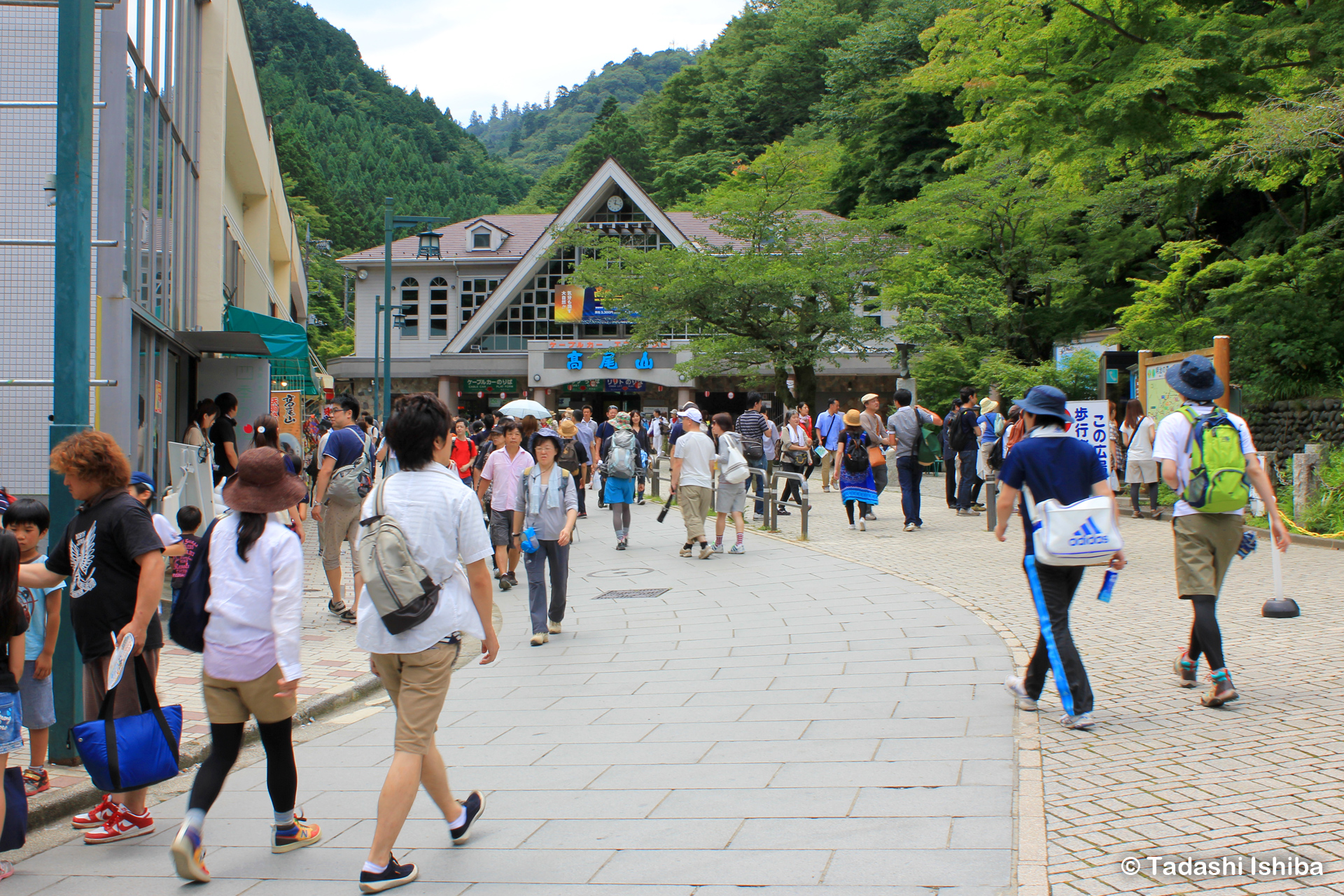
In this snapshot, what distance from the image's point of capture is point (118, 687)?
3914 millimetres

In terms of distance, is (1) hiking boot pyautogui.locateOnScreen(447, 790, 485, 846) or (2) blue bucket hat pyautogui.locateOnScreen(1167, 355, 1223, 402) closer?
(1) hiking boot pyautogui.locateOnScreen(447, 790, 485, 846)

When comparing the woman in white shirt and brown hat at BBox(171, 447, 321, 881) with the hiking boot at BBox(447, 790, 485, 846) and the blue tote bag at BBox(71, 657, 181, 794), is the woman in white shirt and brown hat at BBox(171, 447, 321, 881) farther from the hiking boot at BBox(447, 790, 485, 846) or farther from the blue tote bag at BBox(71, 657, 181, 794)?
the hiking boot at BBox(447, 790, 485, 846)

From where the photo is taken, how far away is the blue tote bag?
3.71 metres

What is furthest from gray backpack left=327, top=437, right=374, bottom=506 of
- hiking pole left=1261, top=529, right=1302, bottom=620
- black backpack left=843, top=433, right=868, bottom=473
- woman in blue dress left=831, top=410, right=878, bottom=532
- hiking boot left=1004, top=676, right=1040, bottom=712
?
black backpack left=843, top=433, right=868, bottom=473

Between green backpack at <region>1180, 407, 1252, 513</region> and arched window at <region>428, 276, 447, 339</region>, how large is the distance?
1605 inches

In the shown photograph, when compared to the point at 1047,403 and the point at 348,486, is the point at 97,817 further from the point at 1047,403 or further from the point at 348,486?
the point at 1047,403

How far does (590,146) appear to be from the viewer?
66062mm

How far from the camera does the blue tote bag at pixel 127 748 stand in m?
3.71

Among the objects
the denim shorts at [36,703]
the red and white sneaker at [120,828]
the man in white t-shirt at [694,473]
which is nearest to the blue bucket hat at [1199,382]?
the red and white sneaker at [120,828]

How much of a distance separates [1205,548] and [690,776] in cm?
290

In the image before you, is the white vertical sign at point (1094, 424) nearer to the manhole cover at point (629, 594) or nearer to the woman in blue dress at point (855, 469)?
the woman in blue dress at point (855, 469)

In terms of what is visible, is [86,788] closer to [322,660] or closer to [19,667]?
[19,667]

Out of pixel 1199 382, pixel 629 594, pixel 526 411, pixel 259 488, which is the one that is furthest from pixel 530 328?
pixel 259 488

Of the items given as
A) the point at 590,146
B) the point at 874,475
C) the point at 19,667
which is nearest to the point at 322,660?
the point at 19,667
